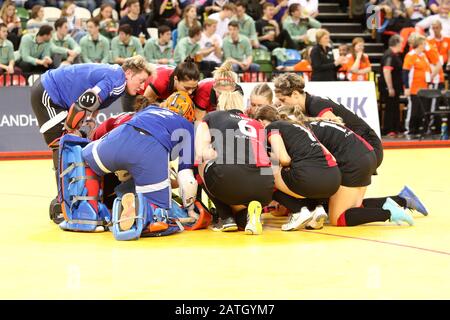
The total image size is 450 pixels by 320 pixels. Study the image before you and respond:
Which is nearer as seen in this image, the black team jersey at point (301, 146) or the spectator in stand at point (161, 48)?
the black team jersey at point (301, 146)

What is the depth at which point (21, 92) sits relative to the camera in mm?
14367

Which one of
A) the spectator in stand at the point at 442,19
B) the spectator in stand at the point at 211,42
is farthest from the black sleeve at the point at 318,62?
the spectator in stand at the point at 442,19

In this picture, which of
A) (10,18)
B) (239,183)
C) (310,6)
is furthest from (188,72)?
(310,6)

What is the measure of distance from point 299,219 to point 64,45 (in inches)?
357

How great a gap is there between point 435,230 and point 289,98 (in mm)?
1732

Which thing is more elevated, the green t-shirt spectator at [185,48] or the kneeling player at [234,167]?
the green t-shirt spectator at [185,48]

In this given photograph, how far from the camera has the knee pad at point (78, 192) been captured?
791 centimetres

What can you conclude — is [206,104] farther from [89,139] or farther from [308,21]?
[308,21]

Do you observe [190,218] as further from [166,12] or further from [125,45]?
[166,12]

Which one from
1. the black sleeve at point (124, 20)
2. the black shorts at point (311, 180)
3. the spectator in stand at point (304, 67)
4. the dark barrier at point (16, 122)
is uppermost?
the black sleeve at point (124, 20)

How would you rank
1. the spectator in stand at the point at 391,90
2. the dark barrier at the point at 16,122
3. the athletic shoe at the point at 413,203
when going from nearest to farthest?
the athletic shoe at the point at 413,203
the dark barrier at the point at 16,122
the spectator in stand at the point at 391,90

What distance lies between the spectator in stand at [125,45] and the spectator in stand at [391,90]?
453 cm

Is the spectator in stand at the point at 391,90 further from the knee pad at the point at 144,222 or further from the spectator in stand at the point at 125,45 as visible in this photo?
the knee pad at the point at 144,222

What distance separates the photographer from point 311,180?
7.73 metres
